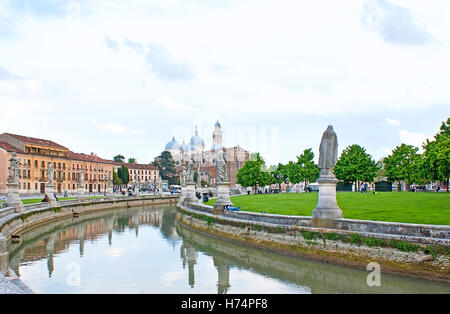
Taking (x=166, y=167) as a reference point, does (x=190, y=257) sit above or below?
below

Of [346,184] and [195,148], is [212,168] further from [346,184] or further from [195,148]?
[346,184]

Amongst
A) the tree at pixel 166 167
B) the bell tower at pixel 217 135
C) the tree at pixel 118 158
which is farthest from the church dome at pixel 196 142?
the tree at pixel 166 167

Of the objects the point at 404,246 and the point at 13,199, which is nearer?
the point at 404,246

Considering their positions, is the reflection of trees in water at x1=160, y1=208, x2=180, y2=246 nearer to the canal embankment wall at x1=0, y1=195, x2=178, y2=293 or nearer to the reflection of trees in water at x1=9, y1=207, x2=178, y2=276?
the reflection of trees in water at x1=9, y1=207, x2=178, y2=276

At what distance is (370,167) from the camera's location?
218ft

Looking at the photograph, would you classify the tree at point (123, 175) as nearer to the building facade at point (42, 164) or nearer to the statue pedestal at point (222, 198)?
the building facade at point (42, 164)

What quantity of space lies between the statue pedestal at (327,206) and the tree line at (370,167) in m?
25.4

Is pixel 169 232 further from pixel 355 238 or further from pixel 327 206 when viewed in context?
pixel 355 238

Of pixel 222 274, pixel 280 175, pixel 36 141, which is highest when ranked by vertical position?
pixel 36 141

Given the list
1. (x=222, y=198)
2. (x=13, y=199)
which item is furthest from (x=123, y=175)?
(x=222, y=198)

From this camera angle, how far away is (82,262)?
699 inches

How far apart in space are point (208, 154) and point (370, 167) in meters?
94.3

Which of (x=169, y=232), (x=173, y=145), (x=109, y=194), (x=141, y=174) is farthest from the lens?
(x=173, y=145)
